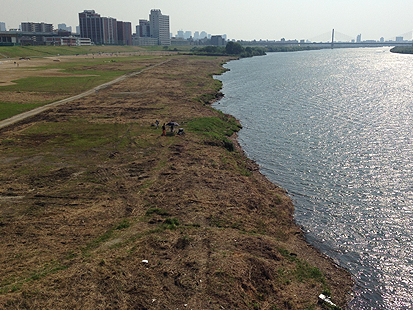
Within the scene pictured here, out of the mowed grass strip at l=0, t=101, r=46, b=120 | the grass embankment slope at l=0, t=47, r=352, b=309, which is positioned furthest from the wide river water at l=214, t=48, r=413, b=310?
the mowed grass strip at l=0, t=101, r=46, b=120

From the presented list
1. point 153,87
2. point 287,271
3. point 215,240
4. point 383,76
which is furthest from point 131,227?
point 383,76

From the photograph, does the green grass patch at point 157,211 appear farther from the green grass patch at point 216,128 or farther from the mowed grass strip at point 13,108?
the mowed grass strip at point 13,108

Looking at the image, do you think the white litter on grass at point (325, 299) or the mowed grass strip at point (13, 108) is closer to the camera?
the white litter on grass at point (325, 299)

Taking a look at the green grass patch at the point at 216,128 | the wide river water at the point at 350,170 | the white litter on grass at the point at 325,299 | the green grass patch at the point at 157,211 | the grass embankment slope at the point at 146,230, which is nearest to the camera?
the grass embankment slope at the point at 146,230

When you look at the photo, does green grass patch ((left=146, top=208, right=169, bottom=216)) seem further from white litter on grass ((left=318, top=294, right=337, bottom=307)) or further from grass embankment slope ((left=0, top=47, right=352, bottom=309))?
white litter on grass ((left=318, top=294, right=337, bottom=307))

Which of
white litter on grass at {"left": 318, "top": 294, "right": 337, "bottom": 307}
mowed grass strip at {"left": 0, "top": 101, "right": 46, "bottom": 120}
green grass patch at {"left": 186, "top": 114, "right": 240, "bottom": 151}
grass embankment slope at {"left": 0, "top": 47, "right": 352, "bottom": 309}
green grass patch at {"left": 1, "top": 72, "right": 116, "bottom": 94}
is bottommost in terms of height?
white litter on grass at {"left": 318, "top": 294, "right": 337, "bottom": 307}

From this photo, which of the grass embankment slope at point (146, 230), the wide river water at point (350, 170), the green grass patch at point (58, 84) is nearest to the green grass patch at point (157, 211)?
the grass embankment slope at point (146, 230)
